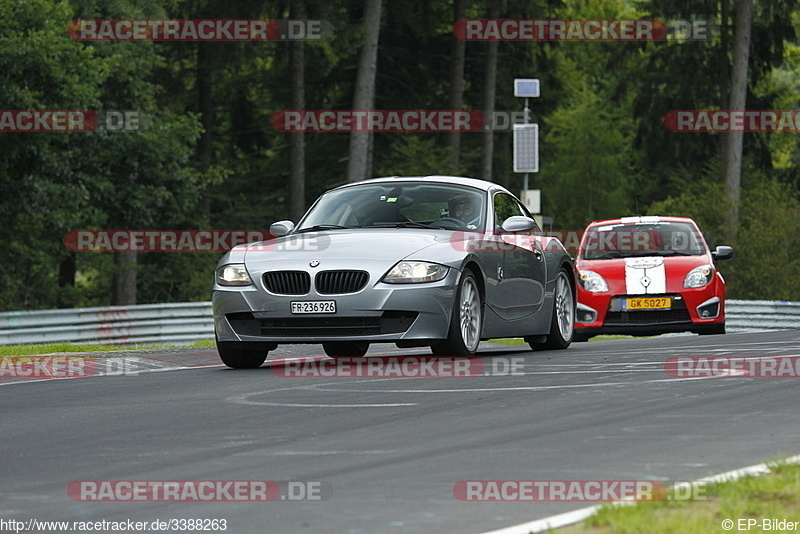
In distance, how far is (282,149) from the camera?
56312mm

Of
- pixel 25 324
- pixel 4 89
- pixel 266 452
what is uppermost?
pixel 4 89

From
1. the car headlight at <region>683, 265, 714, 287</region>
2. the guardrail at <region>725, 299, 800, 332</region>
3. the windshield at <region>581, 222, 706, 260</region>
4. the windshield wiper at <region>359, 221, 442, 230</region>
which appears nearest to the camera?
the windshield wiper at <region>359, 221, 442, 230</region>

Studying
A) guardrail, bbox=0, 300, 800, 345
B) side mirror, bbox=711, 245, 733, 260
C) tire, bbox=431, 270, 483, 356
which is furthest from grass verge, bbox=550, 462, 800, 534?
guardrail, bbox=0, 300, 800, 345

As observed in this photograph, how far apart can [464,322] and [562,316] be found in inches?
125

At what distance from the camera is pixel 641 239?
68.9ft

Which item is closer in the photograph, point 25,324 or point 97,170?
point 25,324

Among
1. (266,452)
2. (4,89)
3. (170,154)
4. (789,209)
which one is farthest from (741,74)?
(266,452)

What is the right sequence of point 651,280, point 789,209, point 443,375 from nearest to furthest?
point 443,375 < point 651,280 < point 789,209

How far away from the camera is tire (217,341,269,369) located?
1298 centimetres

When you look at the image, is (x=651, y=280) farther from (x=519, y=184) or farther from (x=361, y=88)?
(x=519, y=184)

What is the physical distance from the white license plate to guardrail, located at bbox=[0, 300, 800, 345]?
13.4 metres

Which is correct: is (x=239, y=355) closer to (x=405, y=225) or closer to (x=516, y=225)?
(x=405, y=225)

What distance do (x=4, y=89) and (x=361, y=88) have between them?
12807mm

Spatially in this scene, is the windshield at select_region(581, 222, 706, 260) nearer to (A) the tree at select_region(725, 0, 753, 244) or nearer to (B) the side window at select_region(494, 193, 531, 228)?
(B) the side window at select_region(494, 193, 531, 228)
